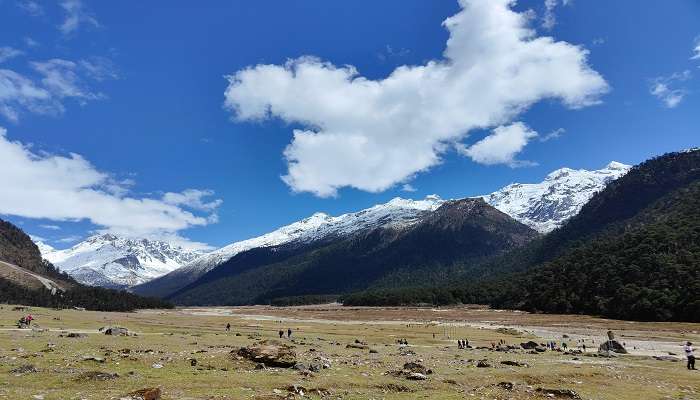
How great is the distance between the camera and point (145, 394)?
863 inches

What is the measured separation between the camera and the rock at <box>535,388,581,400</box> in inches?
1086

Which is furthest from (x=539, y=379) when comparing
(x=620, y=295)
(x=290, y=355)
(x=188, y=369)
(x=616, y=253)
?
(x=616, y=253)

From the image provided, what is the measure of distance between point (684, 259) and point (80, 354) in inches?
6553

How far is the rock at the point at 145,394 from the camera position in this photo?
21.6 meters

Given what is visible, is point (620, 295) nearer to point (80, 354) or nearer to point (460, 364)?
Answer: point (460, 364)

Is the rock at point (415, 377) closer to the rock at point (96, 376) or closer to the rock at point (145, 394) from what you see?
the rock at point (145, 394)

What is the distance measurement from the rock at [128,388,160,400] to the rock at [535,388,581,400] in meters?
21.8

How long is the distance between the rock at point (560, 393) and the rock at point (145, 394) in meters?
21.8

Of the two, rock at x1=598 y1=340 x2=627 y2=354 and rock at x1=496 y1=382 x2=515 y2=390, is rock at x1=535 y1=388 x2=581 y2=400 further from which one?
rock at x1=598 y1=340 x2=627 y2=354

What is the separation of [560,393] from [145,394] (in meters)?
23.2

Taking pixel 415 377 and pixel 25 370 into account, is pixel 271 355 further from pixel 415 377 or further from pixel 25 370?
pixel 25 370

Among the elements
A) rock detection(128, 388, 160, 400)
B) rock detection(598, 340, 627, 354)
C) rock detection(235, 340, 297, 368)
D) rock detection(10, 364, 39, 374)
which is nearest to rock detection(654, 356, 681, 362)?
rock detection(598, 340, 627, 354)

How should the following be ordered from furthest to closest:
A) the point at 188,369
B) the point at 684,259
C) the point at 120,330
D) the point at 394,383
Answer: the point at 684,259 < the point at 120,330 < the point at 188,369 < the point at 394,383

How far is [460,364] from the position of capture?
42750 millimetres
